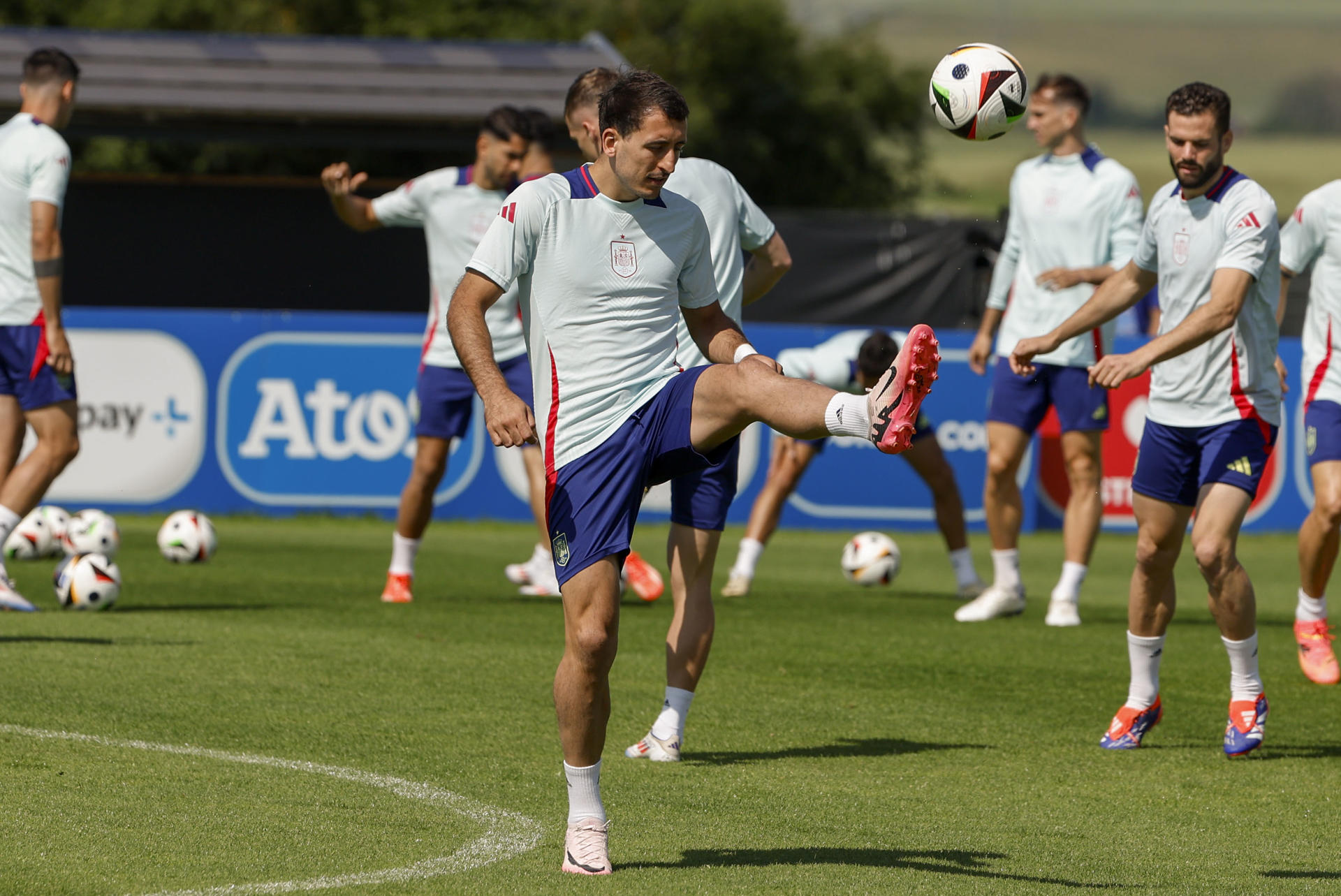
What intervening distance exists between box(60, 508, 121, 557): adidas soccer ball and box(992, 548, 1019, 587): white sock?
17.2ft

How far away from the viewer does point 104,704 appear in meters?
6.59

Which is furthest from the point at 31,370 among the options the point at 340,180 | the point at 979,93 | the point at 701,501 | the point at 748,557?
the point at 979,93

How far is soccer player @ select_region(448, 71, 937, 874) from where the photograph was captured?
183 inches

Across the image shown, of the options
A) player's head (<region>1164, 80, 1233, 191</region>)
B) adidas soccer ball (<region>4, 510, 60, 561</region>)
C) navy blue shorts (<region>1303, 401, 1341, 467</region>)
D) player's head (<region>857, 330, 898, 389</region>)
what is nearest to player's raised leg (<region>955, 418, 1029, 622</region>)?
player's head (<region>857, 330, 898, 389</region>)

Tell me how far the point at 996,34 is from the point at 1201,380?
116 metres

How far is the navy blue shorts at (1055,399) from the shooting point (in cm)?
991

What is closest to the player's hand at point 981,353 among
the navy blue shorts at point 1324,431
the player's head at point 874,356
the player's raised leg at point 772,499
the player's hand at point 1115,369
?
the player's head at point 874,356


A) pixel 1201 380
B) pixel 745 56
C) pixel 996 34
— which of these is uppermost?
pixel 996 34

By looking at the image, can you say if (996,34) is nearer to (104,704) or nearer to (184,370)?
(184,370)

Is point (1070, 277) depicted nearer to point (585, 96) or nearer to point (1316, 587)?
point (1316, 587)

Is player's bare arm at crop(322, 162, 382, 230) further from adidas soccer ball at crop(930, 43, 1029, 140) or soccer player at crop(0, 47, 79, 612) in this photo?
adidas soccer ball at crop(930, 43, 1029, 140)

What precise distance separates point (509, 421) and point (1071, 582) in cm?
618

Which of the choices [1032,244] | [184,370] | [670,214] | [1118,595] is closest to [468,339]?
[670,214]

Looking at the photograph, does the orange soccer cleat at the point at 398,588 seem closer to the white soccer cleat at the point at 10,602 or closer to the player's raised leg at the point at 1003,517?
the white soccer cleat at the point at 10,602
